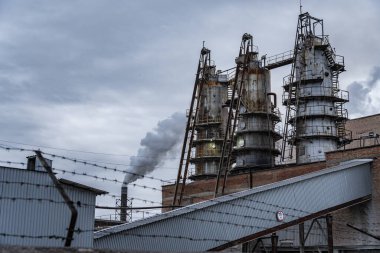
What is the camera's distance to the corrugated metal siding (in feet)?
44.8

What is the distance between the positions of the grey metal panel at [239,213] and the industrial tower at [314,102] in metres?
10.2

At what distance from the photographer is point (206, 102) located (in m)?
46.8

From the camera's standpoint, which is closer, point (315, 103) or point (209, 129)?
point (315, 103)

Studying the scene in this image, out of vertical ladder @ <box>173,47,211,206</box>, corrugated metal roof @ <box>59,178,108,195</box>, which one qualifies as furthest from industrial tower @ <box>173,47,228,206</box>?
corrugated metal roof @ <box>59,178,108,195</box>

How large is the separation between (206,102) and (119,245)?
31.1 metres

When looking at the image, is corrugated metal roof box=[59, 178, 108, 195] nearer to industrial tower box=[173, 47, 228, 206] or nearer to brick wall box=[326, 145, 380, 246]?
brick wall box=[326, 145, 380, 246]

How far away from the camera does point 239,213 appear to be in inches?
836

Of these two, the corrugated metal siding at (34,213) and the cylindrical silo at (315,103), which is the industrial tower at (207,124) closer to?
the cylindrical silo at (315,103)

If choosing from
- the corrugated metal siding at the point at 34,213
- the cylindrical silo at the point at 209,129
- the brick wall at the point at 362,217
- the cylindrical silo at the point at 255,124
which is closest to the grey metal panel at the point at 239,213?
the brick wall at the point at 362,217

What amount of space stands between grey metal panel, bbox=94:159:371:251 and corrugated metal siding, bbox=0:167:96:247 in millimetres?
1647

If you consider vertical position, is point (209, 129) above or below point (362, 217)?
above

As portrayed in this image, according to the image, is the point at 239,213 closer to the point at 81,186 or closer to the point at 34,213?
the point at 81,186

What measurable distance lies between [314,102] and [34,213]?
29.4 meters

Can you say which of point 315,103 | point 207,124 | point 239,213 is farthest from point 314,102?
point 239,213
